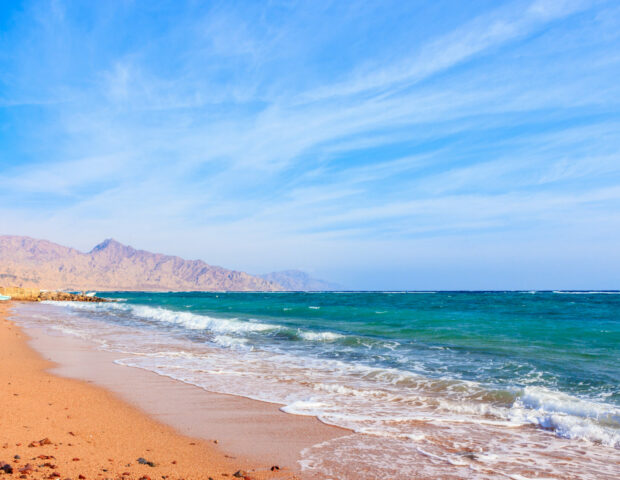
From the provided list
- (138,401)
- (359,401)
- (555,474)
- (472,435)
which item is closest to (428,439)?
(472,435)

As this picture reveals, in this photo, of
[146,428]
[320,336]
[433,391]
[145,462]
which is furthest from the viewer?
[320,336]

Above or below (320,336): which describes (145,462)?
above

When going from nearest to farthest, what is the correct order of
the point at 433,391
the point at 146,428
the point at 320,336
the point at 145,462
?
the point at 145,462 → the point at 146,428 → the point at 433,391 → the point at 320,336

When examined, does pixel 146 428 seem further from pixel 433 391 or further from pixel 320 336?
pixel 320 336

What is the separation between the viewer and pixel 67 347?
14789 mm

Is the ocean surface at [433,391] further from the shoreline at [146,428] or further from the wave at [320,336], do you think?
the shoreline at [146,428]

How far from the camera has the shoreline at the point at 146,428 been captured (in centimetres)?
449

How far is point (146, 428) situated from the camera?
5965 millimetres

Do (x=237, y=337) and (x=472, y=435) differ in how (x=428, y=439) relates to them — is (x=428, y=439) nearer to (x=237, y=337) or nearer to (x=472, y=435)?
(x=472, y=435)

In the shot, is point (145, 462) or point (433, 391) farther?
point (433, 391)

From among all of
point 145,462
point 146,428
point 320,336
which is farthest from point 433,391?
point 320,336

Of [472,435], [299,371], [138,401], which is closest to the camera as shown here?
[472,435]

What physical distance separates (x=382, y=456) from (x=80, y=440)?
11.6ft

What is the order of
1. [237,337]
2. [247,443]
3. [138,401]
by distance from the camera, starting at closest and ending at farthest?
[247,443]
[138,401]
[237,337]
